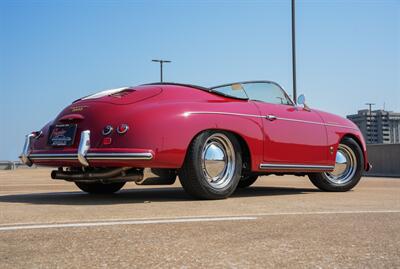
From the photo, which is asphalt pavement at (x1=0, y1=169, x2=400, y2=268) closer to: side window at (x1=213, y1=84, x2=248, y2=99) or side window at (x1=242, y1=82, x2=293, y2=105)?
side window at (x1=213, y1=84, x2=248, y2=99)

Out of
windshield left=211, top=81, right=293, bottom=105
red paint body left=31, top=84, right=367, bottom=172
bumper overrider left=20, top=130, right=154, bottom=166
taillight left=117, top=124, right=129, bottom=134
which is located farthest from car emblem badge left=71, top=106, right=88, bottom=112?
windshield left=211, top=81, right=293, bottom=105

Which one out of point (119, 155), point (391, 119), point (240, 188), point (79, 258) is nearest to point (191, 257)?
point (79, 258)

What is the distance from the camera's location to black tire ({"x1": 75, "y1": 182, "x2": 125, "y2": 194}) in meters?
6.98

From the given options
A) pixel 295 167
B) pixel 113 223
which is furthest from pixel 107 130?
pixel 295 167

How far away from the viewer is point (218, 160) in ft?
19.2

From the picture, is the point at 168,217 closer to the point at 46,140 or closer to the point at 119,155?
the point at 119,155

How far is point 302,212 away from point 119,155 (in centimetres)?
179

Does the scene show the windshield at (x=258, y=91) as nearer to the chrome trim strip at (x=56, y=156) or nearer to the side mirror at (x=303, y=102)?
the side mirror at (x=303, y=102)

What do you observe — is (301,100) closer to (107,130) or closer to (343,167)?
(343,167)

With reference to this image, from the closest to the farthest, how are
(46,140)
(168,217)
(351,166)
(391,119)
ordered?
(168,217) < (46,140) < (351,166) < (391,119)

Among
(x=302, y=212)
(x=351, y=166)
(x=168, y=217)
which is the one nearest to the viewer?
(x=168, y=217)

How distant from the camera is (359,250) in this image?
314cm

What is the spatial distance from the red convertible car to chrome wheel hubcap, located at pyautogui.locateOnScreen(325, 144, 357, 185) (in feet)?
2.46

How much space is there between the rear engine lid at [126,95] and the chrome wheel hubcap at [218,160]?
80 centimetres
